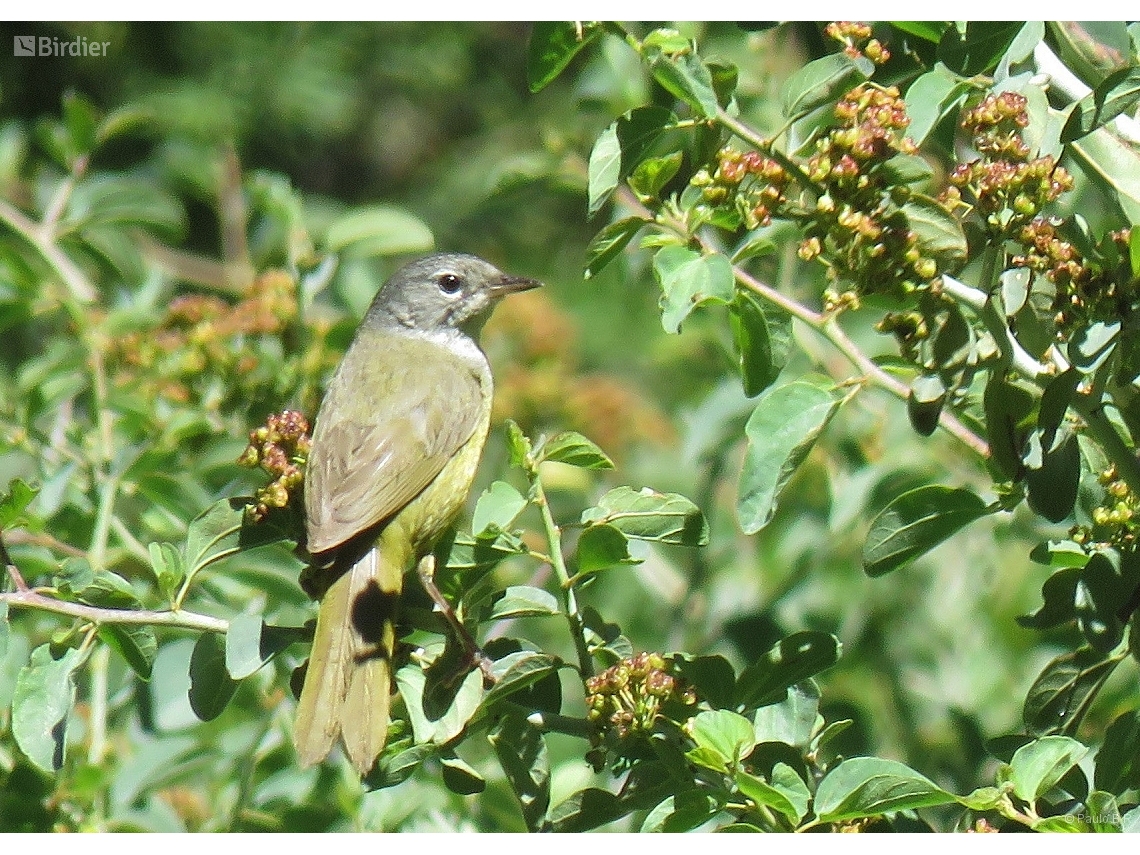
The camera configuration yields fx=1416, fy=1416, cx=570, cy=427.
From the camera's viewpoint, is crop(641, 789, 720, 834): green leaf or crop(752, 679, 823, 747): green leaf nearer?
crop(641, 789, 720, 834): green leaf

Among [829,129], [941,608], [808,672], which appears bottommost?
[941,608]

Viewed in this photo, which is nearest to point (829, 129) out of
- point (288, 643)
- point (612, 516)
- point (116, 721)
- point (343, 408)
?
point (612, 516)

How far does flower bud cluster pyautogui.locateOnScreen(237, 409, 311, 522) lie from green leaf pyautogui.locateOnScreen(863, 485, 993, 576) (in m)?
1.06

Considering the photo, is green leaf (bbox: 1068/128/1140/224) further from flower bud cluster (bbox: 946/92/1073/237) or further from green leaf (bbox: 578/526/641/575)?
green leaf (bbox: 578/526/641/575)

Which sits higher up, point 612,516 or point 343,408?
point 612,516

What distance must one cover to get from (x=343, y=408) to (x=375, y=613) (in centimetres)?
76

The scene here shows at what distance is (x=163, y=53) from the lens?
6.83 m

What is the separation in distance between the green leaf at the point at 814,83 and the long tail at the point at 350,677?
1228 mm

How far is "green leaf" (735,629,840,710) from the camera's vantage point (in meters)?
2.22

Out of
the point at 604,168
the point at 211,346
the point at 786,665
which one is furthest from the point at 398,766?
the point at 211,346

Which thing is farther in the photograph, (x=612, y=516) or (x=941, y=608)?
(x=941, y=608)


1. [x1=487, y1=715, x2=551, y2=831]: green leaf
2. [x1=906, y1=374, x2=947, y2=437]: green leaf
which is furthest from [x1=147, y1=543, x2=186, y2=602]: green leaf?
[x1=906, y1=374, x2=947, y2=437]: green leaf

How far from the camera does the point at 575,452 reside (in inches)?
90.1

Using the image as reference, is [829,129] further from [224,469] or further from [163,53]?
[163,53]
